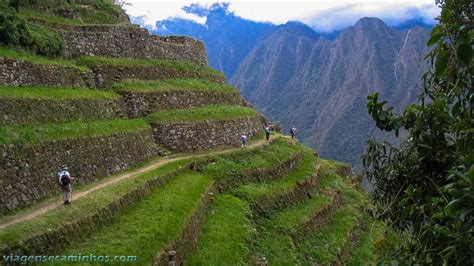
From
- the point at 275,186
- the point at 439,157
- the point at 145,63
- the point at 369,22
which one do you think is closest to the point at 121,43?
the point at 145,63

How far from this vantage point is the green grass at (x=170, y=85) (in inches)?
938

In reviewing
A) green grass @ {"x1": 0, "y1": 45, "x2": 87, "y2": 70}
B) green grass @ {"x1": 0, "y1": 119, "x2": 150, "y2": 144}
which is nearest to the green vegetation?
green grass @ {"x1": 0, "y1": 45, "x2": 87, "y2": 70}

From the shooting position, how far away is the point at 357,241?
80.9 feet

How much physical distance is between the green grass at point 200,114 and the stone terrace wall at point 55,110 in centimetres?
218

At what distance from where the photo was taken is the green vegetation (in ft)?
60.3

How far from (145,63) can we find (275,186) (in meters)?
10.4

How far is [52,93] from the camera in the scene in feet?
58.3

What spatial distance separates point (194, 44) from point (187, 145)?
40.6 ft

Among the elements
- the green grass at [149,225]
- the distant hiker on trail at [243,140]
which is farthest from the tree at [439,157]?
the distant hiker on trail at [243,140]

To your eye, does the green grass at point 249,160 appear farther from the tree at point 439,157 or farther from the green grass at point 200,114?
the tree at point 439,157

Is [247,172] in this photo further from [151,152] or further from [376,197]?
[376,197]

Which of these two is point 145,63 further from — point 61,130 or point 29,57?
point 61,130

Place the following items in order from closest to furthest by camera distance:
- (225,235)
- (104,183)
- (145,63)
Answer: (225,235), (104,183), (145,63)

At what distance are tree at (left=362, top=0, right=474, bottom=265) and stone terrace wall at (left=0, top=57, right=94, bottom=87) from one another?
1403 cm
